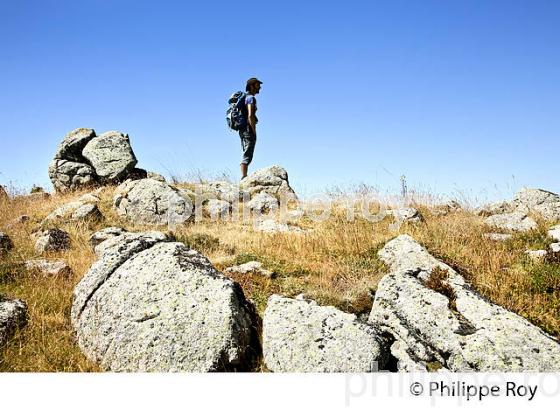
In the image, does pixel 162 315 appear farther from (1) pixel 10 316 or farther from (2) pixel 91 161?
(2) pixel 91 161

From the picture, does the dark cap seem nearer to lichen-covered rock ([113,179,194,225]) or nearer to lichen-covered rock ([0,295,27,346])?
lichen-covered rock ([113,179,194,225])

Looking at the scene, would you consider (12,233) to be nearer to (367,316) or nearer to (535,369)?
(367,316)

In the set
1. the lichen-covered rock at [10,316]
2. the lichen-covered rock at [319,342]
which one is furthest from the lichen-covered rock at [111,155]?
the lichen-covered rock at [319,342]

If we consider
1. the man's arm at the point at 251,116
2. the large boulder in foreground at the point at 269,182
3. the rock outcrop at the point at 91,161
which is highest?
the man's arm at the point at 251,116

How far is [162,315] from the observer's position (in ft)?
20.4

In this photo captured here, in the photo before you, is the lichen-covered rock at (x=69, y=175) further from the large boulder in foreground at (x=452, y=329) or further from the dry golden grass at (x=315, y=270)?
the large boulder in foreground at (x=452, y=329)

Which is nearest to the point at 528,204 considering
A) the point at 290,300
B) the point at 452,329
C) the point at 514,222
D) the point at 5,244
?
the point at 514,222

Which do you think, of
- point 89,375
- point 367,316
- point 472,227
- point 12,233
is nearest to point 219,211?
point 12,233

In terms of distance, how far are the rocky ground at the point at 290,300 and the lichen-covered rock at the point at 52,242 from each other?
5 centimetres

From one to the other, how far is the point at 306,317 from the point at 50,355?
3686 millimetres

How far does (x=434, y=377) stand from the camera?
17.6ft

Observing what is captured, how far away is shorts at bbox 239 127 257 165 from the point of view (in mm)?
19828

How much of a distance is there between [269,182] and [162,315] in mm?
15221

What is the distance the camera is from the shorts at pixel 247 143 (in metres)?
19.8
